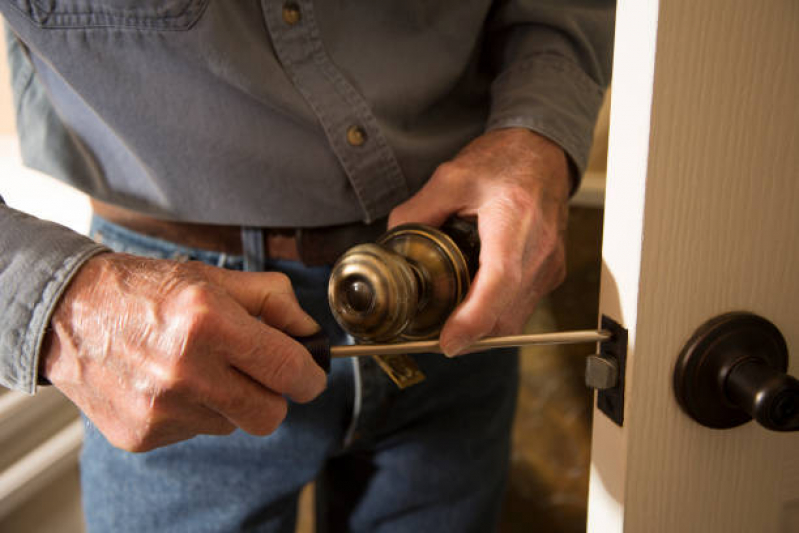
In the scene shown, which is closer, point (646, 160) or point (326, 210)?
point (646, 160)

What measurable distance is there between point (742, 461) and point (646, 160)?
0.73 ft

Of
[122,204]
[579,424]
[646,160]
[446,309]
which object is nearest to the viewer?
[646,160]

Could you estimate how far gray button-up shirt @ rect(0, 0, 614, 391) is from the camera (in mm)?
498

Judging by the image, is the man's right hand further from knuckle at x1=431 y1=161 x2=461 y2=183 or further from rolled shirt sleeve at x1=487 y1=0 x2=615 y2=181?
rolled shirt sleeve at x1=487 y1=0 x2=615 y2=181

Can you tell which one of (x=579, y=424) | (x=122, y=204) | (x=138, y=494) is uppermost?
(x=122, y=204)

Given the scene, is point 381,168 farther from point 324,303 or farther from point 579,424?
point 579,424

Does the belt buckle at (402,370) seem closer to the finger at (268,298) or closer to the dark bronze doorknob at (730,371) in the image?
the finger at (268,298)

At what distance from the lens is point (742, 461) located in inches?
15.8

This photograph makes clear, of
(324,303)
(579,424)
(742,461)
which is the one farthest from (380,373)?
(579,424)

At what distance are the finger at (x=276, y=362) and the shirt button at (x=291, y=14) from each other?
0.95 feet

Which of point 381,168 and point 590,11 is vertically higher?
point 590,11

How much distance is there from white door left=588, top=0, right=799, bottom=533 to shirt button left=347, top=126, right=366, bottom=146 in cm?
26

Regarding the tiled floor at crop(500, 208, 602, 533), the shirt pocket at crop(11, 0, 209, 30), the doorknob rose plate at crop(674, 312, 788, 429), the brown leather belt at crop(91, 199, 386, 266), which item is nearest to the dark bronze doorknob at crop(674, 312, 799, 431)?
the doorknob rose plate at crop(674, 312, 788, 429)

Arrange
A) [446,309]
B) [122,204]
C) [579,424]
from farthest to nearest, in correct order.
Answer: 1. [579,424]
2. [122,204]
3. [446,309]
